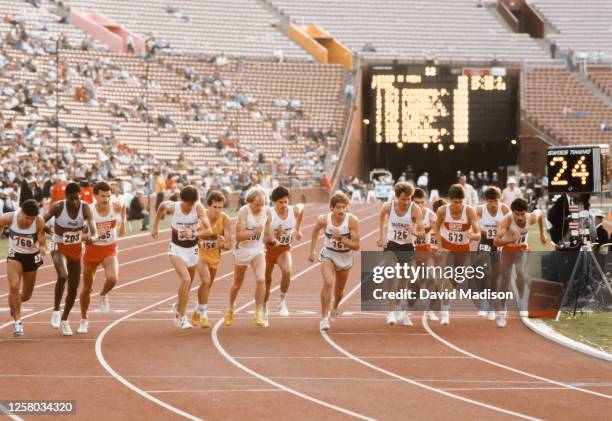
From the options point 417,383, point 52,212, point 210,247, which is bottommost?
point 417,383

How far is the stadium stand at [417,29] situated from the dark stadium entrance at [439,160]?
6.29 meters

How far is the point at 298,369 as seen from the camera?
12.0 m

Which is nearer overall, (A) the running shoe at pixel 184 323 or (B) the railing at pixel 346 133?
(A) the running shoe at pixel 184 323

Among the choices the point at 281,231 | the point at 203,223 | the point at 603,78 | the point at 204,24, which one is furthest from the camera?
the point at 204,24

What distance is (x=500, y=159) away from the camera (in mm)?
55344

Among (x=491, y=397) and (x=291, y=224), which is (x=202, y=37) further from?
(x=491, y=397)

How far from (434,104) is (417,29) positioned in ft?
56.8

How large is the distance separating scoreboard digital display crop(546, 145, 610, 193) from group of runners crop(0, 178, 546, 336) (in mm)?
527

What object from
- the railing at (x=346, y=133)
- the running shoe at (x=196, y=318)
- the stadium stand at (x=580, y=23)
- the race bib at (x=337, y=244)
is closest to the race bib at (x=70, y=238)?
the running shoe at (x=196, y=318)

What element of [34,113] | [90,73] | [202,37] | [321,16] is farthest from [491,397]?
[321,16]

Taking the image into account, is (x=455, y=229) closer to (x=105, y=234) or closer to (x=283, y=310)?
(x=283, y=310)

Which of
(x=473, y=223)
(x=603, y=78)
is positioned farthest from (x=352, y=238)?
(x=603, y=78)

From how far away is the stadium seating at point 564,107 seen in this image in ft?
192

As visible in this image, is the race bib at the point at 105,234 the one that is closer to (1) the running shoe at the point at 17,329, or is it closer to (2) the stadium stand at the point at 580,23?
(1) the running shoe at the point at 17,329
